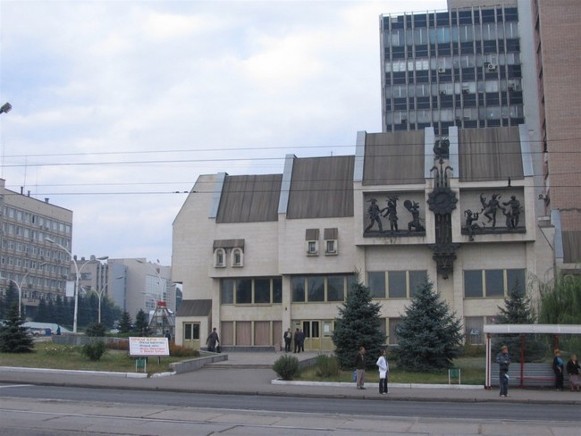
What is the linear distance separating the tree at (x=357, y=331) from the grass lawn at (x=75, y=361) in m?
7.86

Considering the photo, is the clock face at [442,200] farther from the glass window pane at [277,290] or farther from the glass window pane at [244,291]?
the glass window pane at [244,291]

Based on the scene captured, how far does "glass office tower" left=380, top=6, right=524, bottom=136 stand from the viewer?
9975 cm

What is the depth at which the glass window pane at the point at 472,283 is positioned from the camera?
54.4 metres

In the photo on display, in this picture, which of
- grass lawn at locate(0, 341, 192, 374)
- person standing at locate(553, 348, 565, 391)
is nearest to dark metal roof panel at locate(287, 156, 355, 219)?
grass lawn at locate(0, 341, 192, 374)

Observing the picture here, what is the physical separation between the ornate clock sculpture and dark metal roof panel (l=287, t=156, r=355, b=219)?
6.43m

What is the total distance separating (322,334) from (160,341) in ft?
74.6

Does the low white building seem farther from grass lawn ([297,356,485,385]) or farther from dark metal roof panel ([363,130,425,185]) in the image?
grass lawn ([297,356,485,385])

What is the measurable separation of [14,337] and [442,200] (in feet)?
95.3

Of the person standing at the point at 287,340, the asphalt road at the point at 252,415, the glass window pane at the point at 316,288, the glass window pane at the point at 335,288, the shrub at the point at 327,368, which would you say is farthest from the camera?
the glass window pane at the point at 316,288

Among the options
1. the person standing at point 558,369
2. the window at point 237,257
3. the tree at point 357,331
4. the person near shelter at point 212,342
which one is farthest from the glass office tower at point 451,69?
the person standing at point 558,369

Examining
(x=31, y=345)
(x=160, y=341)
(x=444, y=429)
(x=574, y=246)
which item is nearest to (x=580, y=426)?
(x=444, y=429)

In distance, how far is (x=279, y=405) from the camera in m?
22.4

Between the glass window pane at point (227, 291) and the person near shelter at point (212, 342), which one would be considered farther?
the glass window pane at point (227, 291)

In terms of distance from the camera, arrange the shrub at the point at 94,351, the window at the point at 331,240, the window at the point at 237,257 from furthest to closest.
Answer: the window at the point at 237,257 → the window at the point at 331,240 → the shrub at the point at 94,351
